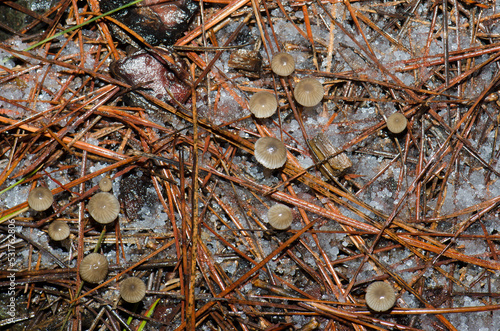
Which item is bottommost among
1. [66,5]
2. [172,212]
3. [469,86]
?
[172,212]

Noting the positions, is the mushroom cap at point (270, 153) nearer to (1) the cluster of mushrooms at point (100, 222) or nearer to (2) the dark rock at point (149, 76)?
(2) the dark rock at point (149, 76)

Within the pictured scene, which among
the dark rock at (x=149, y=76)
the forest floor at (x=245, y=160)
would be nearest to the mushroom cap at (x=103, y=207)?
the forest floor at (x=245, y=160)

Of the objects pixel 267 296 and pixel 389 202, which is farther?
pixel 389 202

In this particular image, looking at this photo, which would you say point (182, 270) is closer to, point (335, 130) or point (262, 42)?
point (335, 130)

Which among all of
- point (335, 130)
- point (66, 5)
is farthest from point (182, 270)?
point (66, 5)

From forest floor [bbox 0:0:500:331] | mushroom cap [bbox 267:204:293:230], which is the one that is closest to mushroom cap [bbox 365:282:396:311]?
forest floor [bbox 0:0:500:331]

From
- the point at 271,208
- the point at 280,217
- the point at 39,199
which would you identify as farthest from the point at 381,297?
the point at 39,199

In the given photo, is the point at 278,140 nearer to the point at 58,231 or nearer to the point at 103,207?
the point at 103,207

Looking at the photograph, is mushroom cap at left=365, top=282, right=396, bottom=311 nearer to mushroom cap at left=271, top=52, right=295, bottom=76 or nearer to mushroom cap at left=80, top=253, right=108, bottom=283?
mushroom cap at left=271, top=52, right=295, bottom=76
